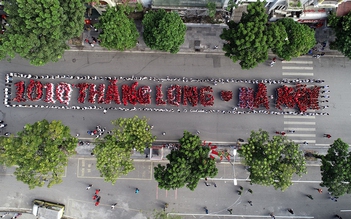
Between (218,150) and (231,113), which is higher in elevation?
(231,113)

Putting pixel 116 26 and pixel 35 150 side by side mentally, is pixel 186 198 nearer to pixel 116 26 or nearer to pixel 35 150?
pixel 35 150

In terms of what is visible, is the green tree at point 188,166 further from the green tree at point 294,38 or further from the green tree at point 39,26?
the green tree at point 39,26

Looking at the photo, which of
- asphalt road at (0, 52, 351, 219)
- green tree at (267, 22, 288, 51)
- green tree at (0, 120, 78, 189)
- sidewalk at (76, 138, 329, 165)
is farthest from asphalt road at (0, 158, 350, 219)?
green tree at (267, 22, 288, 51)

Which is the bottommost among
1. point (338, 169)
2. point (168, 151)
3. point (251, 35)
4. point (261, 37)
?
point (338, 169)

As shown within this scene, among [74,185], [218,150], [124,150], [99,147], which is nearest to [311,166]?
[218,150]

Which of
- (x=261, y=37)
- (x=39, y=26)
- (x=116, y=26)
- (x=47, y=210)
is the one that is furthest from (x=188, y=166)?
(x=39, y=26)

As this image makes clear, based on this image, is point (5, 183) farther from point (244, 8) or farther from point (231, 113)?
point (244, 8)

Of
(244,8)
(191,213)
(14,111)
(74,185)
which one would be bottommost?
(191,213)

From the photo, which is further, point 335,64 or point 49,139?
point 335,64
